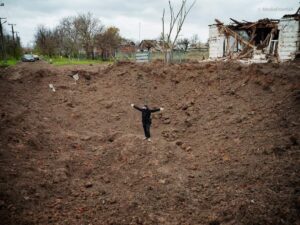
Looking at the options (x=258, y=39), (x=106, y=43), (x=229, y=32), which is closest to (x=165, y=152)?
(x=229, y=32)

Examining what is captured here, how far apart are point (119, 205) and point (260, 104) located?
6460mm

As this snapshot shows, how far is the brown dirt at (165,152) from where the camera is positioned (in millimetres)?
5102

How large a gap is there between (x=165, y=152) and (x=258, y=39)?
37.6ft

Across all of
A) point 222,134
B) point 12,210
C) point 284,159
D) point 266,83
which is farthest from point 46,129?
point 266,83

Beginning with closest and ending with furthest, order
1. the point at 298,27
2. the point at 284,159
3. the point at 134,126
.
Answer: the point at 284,159 → the point at 134,126 → the point at 298,27

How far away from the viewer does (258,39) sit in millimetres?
15422

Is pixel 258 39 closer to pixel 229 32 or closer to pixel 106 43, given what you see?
pixel 229 32

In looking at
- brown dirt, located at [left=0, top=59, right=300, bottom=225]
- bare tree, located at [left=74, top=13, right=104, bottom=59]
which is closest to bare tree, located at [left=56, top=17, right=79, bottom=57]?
bare tree, located at [left=74, top=13, right=104, bottom=59]

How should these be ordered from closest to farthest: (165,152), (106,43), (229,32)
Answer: (165,152), (229,32), (106,43)

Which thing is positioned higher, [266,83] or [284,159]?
[266,83]

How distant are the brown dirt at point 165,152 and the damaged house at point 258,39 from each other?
2.76m

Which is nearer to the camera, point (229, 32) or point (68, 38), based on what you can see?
point (229, 32)

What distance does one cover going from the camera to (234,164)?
677 cm

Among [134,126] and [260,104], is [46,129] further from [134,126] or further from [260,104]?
[260,104]
